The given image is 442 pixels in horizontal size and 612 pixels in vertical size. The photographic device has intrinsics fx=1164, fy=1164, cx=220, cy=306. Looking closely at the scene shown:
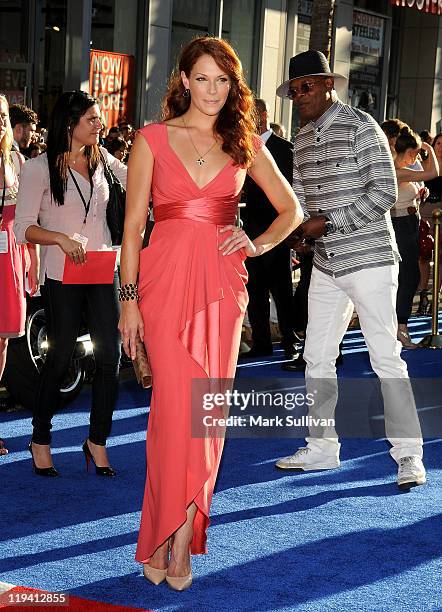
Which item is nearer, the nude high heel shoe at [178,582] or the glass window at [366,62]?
the nude high heel shoe at [178,582]

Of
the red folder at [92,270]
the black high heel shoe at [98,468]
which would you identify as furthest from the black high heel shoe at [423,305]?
the red folder at [92,270]

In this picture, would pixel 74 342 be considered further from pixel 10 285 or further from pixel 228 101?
pixel 228 101

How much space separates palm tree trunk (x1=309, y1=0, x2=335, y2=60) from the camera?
1541 cm

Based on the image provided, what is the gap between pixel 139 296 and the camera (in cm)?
493

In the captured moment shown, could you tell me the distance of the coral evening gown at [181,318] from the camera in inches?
190

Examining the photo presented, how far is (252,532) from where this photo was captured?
5691 millimetres

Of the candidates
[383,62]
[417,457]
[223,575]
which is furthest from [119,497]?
[383,62]

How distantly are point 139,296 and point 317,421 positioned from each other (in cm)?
246

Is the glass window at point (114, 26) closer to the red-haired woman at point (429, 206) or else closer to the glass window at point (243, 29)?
the glass window at point (243, 29)

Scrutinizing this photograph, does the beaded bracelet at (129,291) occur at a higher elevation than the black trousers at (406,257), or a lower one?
higher

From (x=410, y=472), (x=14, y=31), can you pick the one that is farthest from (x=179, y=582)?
(x=14, y=31)

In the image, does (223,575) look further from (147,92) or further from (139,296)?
(147,92)

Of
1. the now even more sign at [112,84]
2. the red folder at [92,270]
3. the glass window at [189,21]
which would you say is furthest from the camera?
the glass window at [189,21]

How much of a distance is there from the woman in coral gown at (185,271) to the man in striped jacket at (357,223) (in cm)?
167
